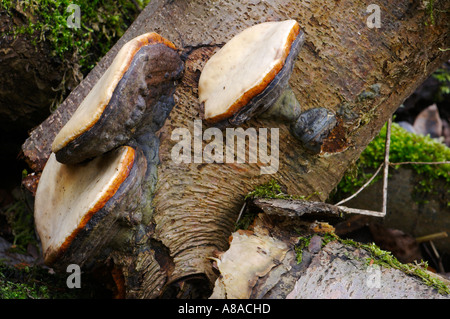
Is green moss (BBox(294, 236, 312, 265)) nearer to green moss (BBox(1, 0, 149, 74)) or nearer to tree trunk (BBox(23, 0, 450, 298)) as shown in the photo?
tree trunk (BBox(23, 0, 450, 298))

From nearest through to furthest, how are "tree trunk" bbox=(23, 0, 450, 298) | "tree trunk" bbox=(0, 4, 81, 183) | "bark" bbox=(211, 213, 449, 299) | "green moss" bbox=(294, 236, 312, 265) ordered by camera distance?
"bark" bbox=(211, 213, 449, 299), "green moss" bbox=(294, 236, 312, 265), "tree trunk" bbox=(23, 0, 450, 298), "tree trunk" bbox=(0, 4, 81, 183)

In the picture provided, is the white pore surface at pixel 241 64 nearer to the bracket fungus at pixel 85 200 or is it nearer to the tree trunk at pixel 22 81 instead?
the bracket fungus at pixel 85 200

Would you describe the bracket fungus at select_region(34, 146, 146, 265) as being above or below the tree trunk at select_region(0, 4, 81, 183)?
below

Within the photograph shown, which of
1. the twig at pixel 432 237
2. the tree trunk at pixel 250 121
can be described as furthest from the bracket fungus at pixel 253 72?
the twig at pixel 432 237

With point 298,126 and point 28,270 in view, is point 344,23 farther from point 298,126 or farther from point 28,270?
point 28,270

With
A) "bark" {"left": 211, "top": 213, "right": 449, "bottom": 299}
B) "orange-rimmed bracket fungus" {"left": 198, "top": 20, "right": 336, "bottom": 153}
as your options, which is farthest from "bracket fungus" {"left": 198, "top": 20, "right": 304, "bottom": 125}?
"bark" {"left": 211, "top": 213, "right": 449, "bottom": 299}

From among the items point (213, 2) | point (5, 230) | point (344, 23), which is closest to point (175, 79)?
point (213, 2)

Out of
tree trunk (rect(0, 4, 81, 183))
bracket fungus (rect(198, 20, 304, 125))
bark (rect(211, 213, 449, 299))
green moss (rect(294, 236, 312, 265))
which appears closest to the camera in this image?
bracket fungus (rect(198, 20, 304, 125))
